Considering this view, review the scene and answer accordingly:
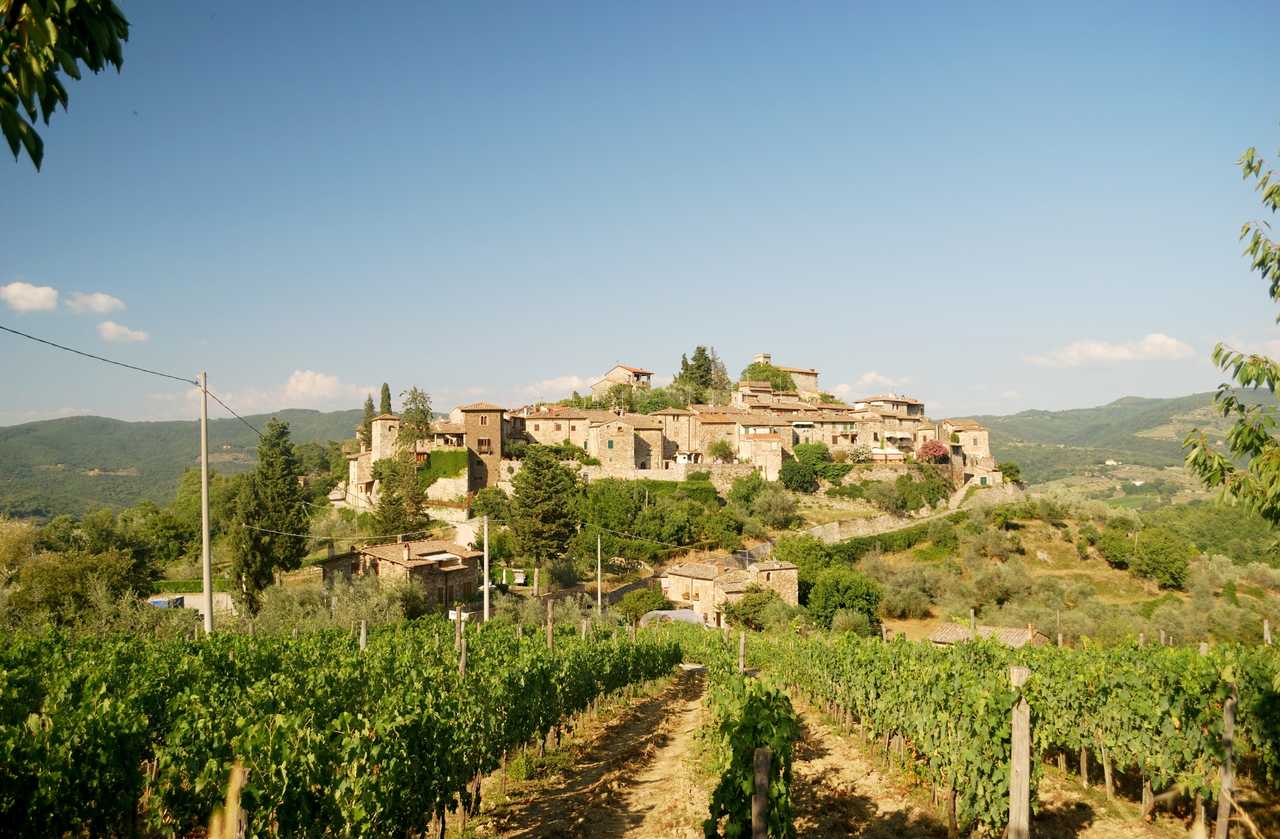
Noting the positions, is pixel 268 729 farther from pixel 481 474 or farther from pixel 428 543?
pixel 481 474

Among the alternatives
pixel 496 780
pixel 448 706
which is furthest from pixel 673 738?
pixel 448 706

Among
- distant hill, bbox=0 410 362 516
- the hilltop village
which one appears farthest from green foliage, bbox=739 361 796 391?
distant hill, bbox=0 410 362 516

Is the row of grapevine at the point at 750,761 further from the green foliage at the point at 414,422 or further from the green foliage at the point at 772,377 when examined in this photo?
the green foliage at the point at 772,377

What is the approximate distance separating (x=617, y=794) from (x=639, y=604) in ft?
88.6

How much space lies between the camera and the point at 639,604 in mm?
36562

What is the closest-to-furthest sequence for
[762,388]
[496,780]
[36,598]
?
1. [496,780]
2. [36,598]
3. [762,388]

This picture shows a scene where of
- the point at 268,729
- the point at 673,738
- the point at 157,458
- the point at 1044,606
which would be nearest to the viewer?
the point at 268,729

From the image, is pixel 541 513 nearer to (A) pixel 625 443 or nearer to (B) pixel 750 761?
(A) pixel 625 443

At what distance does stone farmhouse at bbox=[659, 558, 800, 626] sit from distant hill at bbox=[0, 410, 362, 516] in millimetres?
80807

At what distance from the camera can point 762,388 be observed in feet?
259

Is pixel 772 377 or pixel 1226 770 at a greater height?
pixel 772 377

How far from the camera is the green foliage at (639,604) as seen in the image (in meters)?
35.7

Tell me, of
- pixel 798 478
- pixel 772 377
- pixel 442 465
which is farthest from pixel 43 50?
pixel 772 377

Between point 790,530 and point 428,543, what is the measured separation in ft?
87.4
